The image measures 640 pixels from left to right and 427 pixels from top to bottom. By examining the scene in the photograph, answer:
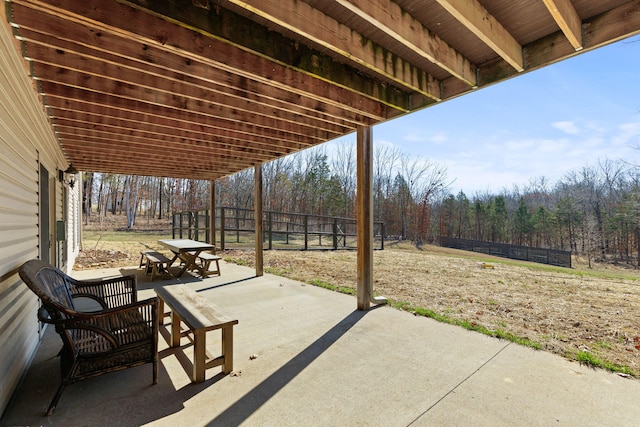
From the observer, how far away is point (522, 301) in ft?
15.0

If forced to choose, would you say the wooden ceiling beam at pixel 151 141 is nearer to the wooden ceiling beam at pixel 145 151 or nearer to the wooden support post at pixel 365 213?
the wooden ceiling beam at pixel 145 151

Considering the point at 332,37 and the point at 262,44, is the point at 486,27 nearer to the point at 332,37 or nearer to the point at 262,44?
the point at 332,37

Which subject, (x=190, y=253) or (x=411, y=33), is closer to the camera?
(x=411, y=33)

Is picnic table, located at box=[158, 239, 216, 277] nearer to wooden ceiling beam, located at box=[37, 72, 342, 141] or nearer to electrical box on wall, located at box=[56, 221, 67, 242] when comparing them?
electrical box on wall, located at box=[56, 221, 67, 242]

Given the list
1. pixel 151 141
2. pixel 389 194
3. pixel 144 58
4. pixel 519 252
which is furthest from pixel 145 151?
pixel 389 194

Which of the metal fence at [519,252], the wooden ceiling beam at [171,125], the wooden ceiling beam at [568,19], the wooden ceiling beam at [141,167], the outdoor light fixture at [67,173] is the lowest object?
the metal fence at [519,252]

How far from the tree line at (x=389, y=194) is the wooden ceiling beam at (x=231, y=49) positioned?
2115 centimetres

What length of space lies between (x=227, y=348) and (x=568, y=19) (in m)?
3.42

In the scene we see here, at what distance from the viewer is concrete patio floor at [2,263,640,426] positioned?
6.31 ft

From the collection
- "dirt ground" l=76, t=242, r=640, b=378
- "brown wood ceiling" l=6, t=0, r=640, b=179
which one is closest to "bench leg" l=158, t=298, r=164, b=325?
Result: "brown wood ceiling" l=6, t=0, r=640, b=179

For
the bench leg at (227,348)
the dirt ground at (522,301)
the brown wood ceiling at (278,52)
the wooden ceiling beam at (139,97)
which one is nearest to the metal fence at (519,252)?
the dirt ground at (522,301)

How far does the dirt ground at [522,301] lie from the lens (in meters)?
3.06

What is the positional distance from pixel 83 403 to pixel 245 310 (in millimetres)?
2125

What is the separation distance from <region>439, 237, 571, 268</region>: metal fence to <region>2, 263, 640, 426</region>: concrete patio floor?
21388 mm
